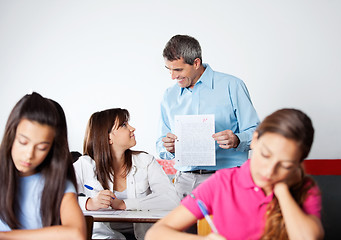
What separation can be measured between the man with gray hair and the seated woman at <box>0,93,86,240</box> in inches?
41.8

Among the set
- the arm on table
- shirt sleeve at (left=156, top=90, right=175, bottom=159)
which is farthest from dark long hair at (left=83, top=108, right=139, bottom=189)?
the arm on table

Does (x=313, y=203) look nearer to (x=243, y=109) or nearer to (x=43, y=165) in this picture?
(x=43, y=165)

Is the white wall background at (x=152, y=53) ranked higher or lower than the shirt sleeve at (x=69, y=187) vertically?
higher

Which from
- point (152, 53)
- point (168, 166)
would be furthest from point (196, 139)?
point (152, 53)

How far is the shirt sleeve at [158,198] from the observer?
2.38m

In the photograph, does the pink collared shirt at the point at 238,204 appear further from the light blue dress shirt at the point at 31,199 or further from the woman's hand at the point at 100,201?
the woman's hand at the point at 100,201

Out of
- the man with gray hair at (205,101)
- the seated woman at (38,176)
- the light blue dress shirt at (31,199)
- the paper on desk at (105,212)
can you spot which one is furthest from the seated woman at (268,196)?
the man with gray hair at (205,101)

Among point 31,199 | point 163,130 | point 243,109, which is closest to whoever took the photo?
point 31,199

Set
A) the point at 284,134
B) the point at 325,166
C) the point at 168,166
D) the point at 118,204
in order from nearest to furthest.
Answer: the point at 284,134
the point at 118,204
the point at 325,166
the point at 168,166

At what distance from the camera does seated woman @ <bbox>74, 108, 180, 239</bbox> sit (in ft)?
7.91

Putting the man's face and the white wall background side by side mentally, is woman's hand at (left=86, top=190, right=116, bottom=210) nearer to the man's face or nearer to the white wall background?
the man's face

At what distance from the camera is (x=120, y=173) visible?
268cm

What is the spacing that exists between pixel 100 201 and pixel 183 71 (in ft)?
3.18

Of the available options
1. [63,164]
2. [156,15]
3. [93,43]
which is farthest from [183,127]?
[93,43]
